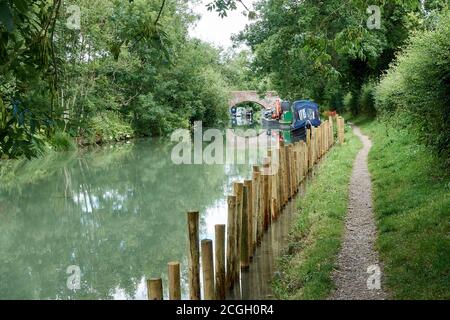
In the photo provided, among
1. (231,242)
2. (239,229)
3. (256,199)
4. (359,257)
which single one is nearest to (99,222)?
(256,199)

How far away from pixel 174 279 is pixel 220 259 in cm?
146

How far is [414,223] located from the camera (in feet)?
25.2

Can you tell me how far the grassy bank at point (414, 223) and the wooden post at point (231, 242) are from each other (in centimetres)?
222

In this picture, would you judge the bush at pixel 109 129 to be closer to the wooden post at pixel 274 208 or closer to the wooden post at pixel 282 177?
the wooden post at pixel 282 177

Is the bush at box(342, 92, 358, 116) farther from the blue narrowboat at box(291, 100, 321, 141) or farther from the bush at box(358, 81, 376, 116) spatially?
the blue narrowboat at box(291, 100, 321, 141)

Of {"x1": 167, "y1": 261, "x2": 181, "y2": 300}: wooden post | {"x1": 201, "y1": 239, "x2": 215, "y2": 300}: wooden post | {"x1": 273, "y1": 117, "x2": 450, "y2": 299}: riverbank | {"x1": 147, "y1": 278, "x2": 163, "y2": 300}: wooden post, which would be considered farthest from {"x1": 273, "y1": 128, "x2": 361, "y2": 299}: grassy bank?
{"x1": 147, "y1": 278, "x2": 163, "y2": 300}: wooden post

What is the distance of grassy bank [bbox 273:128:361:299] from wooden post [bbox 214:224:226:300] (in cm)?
80

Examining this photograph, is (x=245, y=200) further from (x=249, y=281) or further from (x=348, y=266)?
(x=348, y=266)

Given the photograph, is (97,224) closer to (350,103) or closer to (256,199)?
(256,199)

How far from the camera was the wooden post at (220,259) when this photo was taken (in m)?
6.76

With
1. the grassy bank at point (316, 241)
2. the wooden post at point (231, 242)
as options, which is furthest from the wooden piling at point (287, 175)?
the wooden post at point (231, 242)

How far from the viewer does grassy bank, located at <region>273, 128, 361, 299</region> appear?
657 centimetres
